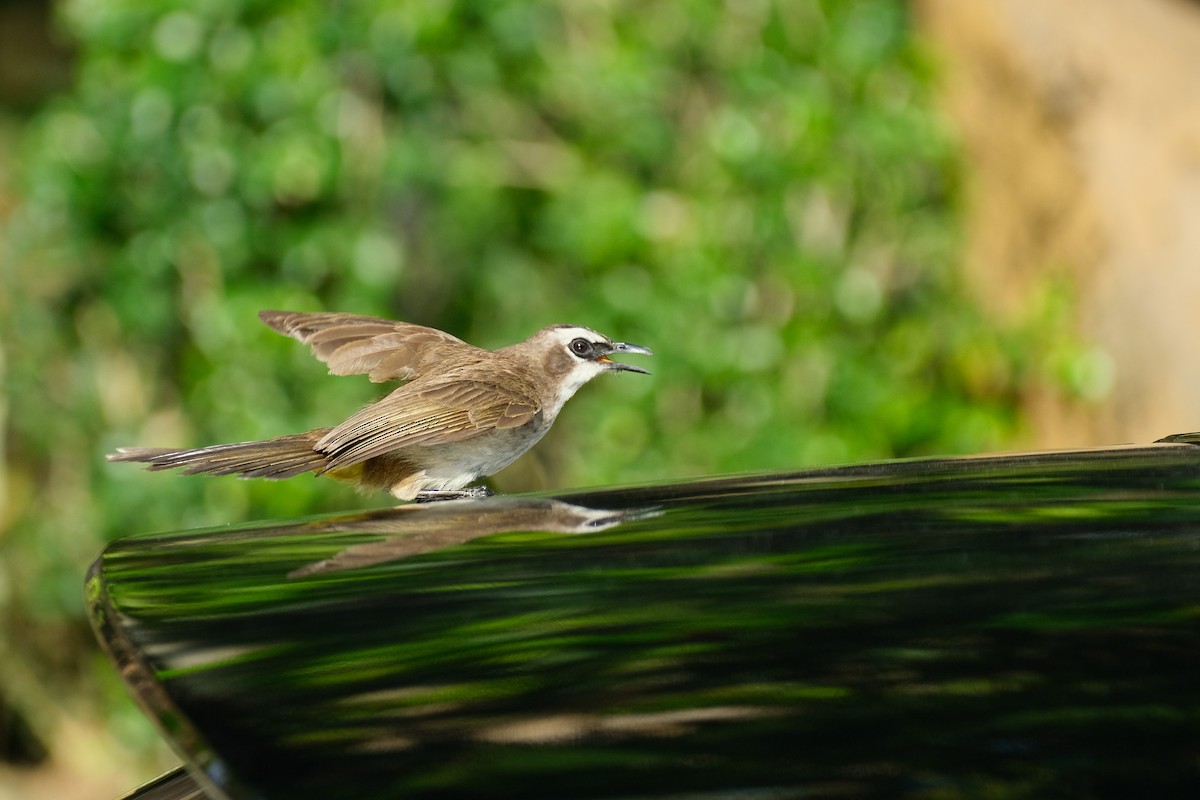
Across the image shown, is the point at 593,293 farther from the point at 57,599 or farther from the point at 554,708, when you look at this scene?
the point at 554,708

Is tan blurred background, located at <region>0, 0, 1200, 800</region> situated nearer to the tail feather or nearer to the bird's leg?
the tail feather

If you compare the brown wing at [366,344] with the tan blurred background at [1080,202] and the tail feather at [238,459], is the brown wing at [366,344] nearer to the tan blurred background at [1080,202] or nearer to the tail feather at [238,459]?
the tail feather at [238,459]

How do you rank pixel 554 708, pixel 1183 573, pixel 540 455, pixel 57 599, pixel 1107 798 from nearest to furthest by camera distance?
pixel 1107 798, pixel 554 708, pixel 1183 573, pixel 57 599, pixel 540 455

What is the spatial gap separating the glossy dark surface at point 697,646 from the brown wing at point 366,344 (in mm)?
1260

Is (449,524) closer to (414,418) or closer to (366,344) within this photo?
(414,418)

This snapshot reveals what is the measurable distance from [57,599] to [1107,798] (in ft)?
19.0

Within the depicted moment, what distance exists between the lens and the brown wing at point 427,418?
9.25 feet

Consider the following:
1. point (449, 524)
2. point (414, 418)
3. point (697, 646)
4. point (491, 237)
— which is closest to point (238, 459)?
point (414, 418)

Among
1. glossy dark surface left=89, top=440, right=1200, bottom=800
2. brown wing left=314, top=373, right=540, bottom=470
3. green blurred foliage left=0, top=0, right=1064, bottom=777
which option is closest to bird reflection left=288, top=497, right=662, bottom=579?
glossy dark surface left=89, top=440, right=1200, bottom=800

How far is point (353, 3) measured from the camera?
5730 millimetres

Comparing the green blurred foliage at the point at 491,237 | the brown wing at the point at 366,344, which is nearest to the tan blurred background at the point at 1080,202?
the green blurred foliage at the point at 491,237

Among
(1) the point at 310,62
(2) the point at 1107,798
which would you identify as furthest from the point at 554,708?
(1) the point at 310,62

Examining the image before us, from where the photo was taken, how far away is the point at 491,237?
640 cm

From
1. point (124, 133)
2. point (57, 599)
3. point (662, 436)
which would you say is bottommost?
point (57, 599)
